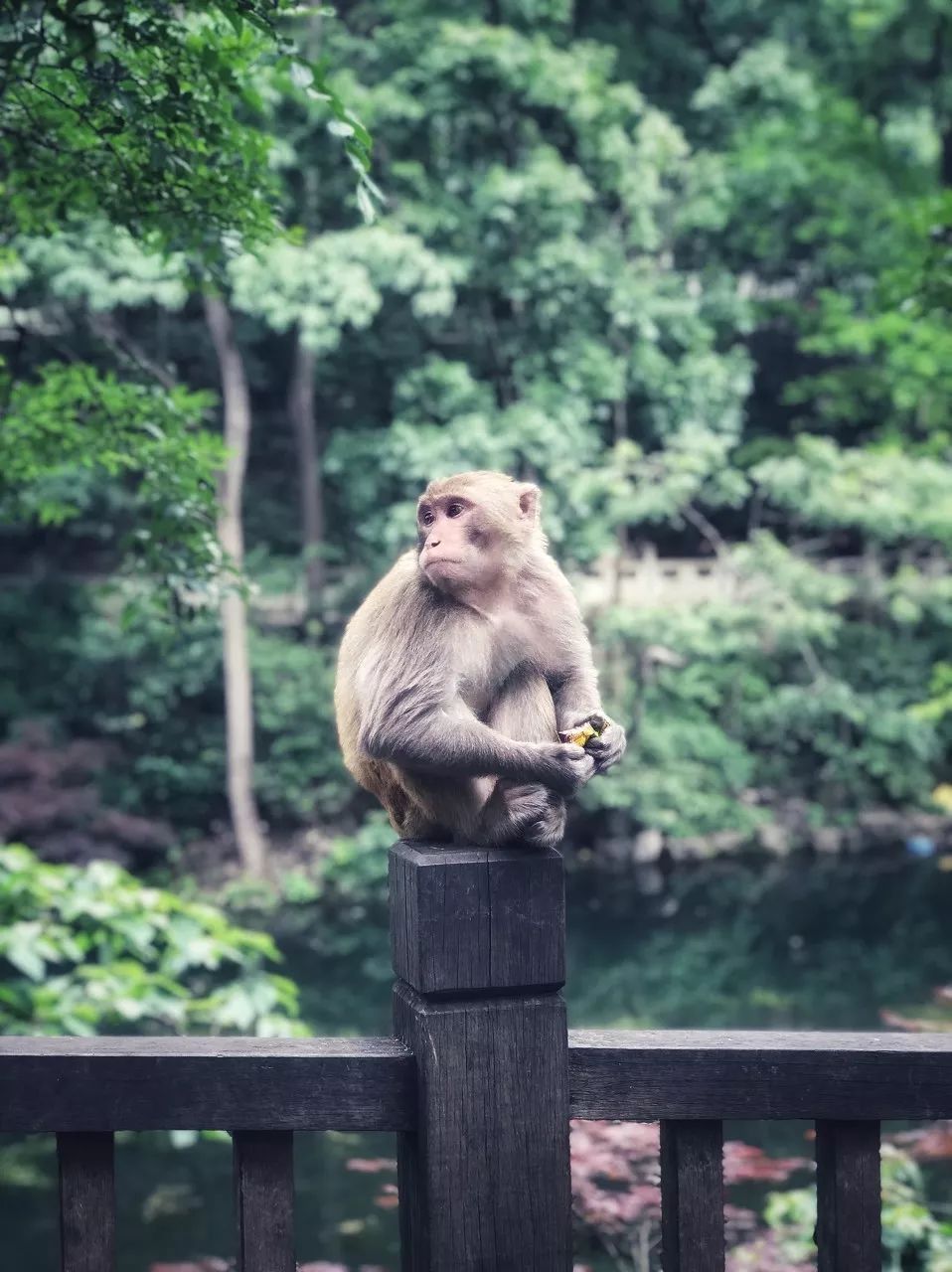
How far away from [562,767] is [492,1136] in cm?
47

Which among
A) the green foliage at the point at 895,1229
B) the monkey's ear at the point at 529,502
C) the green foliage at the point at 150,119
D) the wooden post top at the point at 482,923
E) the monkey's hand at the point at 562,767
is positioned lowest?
the green foliage at the point at 895,1229

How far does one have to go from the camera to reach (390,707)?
1.73 meters

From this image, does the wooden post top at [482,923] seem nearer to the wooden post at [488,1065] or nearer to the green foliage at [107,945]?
the wooden post at [488,1065]

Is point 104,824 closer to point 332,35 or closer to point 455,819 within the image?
point 332,35

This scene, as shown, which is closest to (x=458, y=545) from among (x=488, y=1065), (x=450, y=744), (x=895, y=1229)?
(x=450, y=744)

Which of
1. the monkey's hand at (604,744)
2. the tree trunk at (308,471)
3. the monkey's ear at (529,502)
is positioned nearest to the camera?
the monkey's hand at (604,744)

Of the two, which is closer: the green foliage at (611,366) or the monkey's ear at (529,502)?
the monkey's ear at (529,502)

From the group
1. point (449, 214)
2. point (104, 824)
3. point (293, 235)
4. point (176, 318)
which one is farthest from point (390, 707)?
point (176, 318)

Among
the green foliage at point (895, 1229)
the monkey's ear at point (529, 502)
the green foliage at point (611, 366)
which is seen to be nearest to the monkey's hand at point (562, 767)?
the monkey's ear at point (529, 502)

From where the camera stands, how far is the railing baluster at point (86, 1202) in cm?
139

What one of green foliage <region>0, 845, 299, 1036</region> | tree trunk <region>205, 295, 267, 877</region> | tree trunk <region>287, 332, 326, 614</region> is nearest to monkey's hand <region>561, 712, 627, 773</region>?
green foliage <region>0, 845, 299, 1036</region>

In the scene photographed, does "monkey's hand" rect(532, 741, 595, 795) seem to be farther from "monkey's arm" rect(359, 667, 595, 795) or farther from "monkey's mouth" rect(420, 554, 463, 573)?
"monkey's mouth" rect(420, 554, 463, 573)

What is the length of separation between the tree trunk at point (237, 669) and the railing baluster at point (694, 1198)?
401 inches

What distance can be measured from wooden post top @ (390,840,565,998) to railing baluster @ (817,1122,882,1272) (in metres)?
0.35
